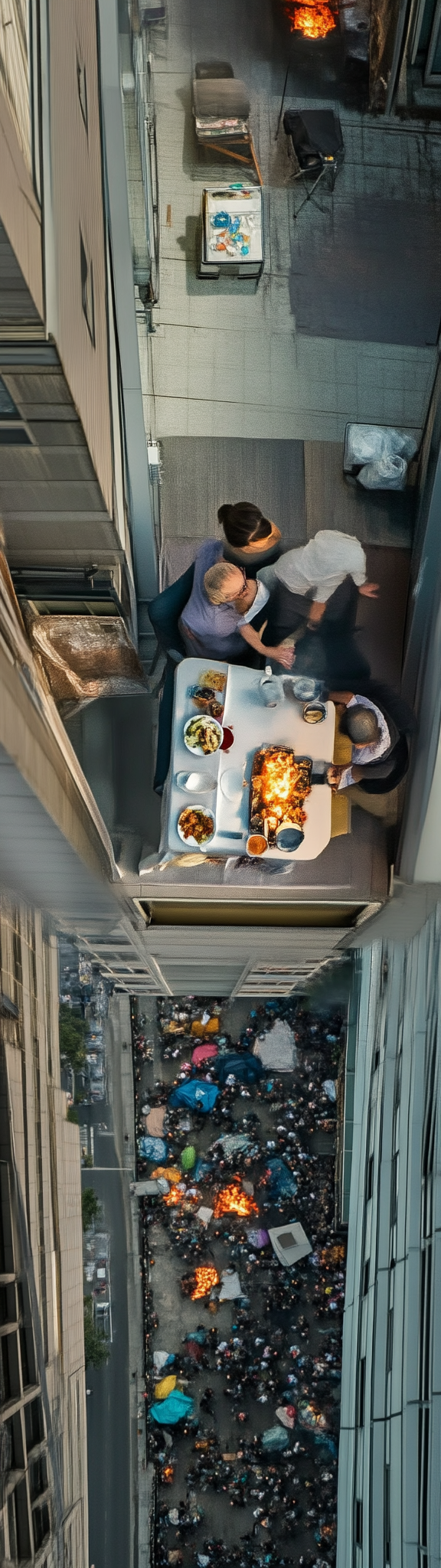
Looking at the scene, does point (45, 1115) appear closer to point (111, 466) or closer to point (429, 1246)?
point (429, 1246)

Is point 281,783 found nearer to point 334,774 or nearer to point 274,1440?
point 334,774

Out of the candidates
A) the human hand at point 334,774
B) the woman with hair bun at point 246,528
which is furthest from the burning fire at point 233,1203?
the woman with hair bun at point 246,528

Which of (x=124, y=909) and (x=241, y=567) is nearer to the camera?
(x=241, y=567)

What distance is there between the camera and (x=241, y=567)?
9172 millimetres

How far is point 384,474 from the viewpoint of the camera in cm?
1062

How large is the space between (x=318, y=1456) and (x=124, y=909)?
9.68 m

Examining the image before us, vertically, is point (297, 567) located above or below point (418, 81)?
below

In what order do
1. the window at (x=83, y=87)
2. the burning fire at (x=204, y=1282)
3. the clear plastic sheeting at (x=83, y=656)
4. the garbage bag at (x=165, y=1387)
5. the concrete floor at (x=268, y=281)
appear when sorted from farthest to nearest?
the burning fire at (x=204, y=1282) < the garbage bag at (x=165, y=1387) < the concrete floor at (x=268, y=281) < the clear plastic sheeting at (x=83, y=656) < the window at (x=83, y=87)

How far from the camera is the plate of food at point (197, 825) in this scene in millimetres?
9375

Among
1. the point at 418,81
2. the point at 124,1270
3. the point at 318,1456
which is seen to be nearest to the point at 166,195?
the point at 418,81

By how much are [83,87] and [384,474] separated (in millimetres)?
4654

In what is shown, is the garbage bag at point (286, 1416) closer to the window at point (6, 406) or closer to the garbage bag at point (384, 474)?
the garbage bag at point (384, 474)

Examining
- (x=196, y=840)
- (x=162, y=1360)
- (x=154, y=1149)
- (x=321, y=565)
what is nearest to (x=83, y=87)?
(x=321, y=565)

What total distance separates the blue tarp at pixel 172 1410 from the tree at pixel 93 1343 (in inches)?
61.9
